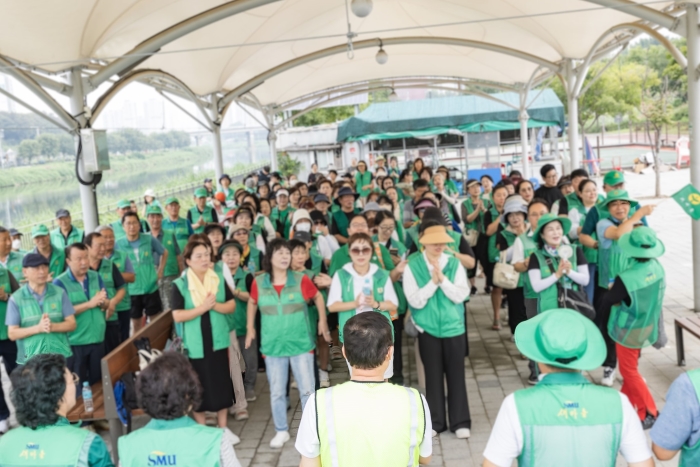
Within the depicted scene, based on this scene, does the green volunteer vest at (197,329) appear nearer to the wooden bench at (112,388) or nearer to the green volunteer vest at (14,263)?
the wooden bench at (112,388)

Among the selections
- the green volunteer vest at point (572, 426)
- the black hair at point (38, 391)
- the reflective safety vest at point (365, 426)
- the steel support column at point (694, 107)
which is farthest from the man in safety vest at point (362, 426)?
the steel support column at point (694, 107)

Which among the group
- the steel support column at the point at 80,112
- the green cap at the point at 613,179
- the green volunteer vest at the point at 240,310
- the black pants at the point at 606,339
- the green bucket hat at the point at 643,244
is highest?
the steel support column at the point at 80,112

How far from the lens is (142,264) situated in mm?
7602

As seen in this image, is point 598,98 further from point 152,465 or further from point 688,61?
point 152,465

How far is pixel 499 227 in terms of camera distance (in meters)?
7.78

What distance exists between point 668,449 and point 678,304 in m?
6.75

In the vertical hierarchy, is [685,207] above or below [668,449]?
above

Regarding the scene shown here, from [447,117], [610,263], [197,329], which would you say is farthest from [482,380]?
[447,117]

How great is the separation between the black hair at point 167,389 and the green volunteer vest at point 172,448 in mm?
79

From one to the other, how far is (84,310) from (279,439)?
1.98 m

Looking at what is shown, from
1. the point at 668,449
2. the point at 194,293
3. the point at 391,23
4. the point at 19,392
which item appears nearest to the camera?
the point at 668,449

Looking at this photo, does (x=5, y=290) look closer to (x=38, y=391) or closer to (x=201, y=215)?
(x=38, y=391)

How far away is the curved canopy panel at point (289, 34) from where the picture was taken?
7828mm

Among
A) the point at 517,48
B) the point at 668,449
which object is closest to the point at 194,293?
the point at 668,449
